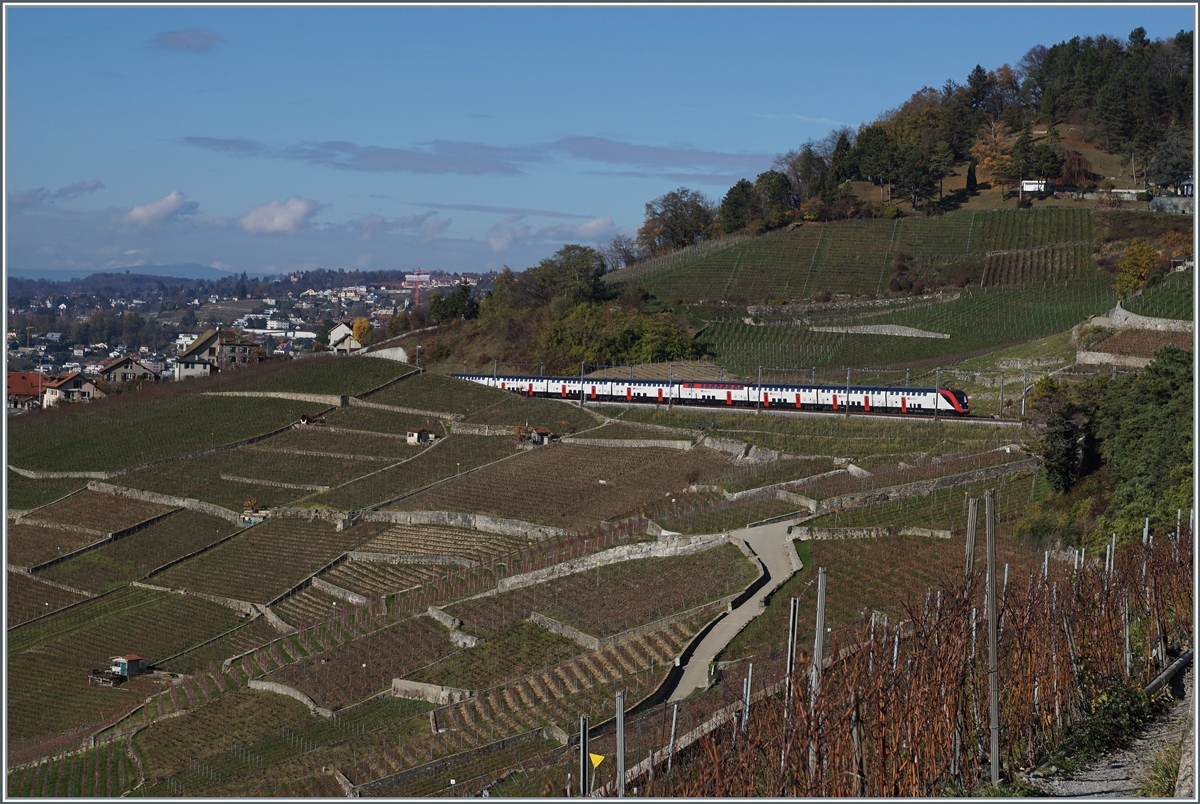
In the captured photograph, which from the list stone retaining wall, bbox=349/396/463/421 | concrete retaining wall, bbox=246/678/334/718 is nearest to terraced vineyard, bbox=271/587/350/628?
concrete retaining wall, bbox=246/678/334/718

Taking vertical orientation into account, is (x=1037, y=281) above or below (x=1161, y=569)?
above

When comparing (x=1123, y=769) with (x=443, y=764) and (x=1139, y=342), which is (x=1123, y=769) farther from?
(x=1139, y=342)

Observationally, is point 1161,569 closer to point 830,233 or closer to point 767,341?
point 767,341

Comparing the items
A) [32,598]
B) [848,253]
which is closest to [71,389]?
[32,598]

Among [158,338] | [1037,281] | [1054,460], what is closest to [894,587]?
[1054,460]

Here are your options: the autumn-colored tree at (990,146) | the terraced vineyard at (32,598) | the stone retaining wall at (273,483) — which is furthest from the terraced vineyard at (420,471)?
the autumn-colored tree at (990,146)
